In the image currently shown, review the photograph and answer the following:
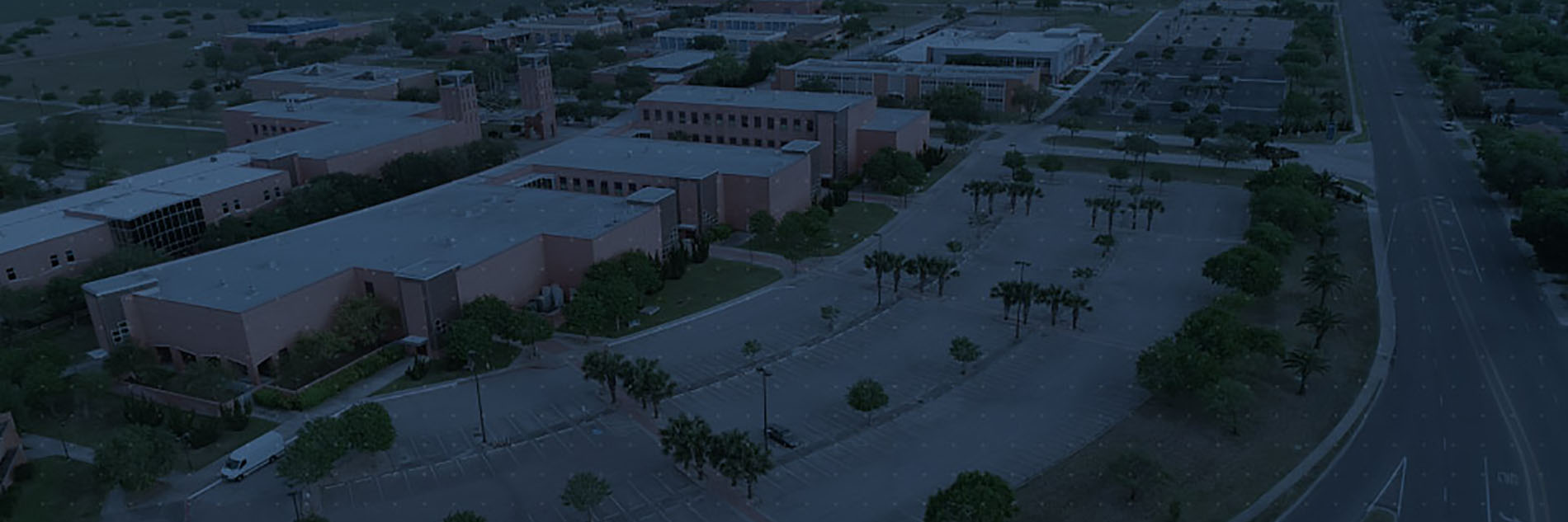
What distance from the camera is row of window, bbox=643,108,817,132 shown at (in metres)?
74.9

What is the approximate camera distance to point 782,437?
1468 inches

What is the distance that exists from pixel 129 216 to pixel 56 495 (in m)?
24.0

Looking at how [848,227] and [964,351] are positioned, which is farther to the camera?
[848,227]

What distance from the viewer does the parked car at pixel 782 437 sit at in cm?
3706

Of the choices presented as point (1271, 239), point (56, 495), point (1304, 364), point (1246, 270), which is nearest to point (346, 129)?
point (56, 495)

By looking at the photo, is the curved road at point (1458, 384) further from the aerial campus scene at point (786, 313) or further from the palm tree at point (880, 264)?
the palm tree at point (880, 264)

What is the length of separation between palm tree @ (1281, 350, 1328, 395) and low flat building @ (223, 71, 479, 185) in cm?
5672

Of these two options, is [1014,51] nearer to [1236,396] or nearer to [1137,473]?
[1236,396]

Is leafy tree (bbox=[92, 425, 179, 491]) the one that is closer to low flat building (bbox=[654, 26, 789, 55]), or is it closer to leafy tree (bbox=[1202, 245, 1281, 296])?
leafy tree (bbox=[1202, 245, 1281, 296])

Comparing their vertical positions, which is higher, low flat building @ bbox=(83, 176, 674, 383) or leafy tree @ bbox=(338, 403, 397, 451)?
low flat building @ bbox=(83, 176, 674, 383)

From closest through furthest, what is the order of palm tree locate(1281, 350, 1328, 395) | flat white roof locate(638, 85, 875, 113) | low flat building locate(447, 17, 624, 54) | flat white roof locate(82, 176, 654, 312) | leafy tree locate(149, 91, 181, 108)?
palm tree locate(1281, 350, 1328, 395)
flat white roof locate(82, 176, 654, 312)
flat white roof locate(638, 85, 875, 113)
leafy tree locate(149, 91, 181, 108)
low flat building locate(447, 17, 624, 54)

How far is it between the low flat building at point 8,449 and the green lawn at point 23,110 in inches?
3179

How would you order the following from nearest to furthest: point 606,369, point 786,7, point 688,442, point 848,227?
point 688,442, point 606,369, point 848,227, point 786,7

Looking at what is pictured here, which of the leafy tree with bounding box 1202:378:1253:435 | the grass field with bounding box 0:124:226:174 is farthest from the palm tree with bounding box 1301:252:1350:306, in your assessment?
the grass field with bounding box 0:124:226:174
